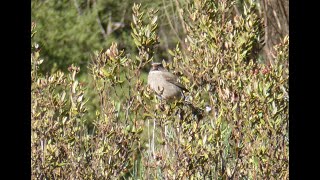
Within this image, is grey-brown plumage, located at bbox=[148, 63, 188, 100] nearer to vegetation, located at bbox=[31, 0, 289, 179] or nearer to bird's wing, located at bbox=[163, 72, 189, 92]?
bird's wing, located at bbox=[163, 72, 189, 92]

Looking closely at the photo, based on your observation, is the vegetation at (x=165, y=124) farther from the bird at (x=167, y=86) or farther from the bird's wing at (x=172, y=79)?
the bird's wing at (x=172, y=79)

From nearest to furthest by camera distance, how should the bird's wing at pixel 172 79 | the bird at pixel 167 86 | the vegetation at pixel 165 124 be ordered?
1. the vegetation at pixel 165 124
2. the bird at pixel 167 86
3. the bird's wing at pixel 172 79

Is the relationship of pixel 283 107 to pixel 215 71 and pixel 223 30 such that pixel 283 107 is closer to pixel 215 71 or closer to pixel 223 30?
pixel 215 71

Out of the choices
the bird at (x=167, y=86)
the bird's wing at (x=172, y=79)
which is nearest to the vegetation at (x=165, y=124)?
the bird at (x=167, y=86)

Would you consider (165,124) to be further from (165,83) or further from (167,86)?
(165,83)

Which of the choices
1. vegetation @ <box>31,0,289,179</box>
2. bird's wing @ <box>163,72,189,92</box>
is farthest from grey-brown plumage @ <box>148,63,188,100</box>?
vegetation @ <box>31,0,289,179</box>

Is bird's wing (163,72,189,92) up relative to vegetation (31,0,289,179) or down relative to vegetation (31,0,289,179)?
up

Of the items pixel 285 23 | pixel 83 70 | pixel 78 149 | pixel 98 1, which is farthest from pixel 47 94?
pixel 98 1

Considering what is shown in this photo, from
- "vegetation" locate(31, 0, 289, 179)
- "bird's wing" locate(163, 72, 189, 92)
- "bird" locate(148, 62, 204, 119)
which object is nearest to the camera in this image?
"vegetation" locate(31, 0, 289, 179)

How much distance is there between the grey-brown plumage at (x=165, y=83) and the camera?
5.24 metres

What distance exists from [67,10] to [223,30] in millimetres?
6334

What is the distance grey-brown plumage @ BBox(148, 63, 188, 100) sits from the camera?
17.2 feet

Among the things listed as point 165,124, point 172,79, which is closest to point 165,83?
point 172,79
